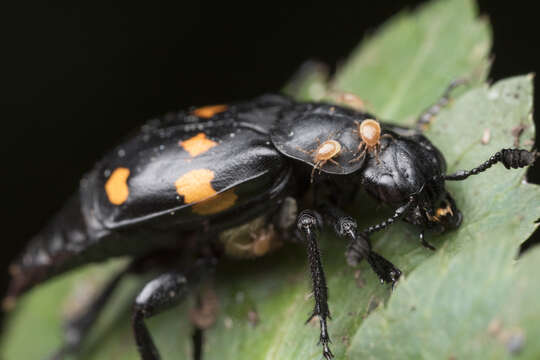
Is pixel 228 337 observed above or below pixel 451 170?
below

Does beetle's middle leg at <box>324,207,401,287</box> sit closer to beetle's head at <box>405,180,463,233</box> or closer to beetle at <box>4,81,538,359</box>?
beetle at <box>4,81,538,359</box>

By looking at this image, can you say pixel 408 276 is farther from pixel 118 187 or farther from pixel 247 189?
pixel 118 187

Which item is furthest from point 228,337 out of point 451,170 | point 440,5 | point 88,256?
point 440,5

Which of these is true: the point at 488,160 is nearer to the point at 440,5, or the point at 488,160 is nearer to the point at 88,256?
the point at 440,5

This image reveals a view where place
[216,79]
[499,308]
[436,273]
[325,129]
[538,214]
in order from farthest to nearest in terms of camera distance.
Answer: [216,79] < [325,129] < [538,214] < [436,273] < [499,308]

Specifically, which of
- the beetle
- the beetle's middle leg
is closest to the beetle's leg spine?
the beetle

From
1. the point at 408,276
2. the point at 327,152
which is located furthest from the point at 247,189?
the point at 408,276
